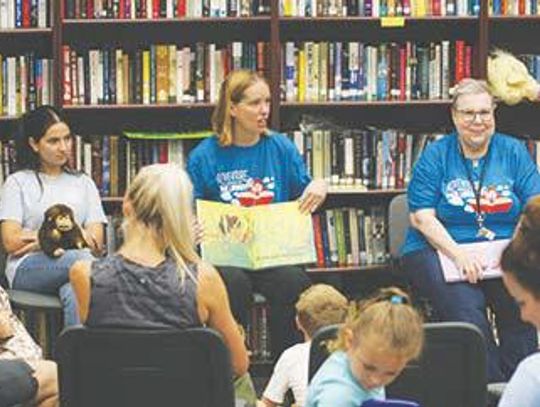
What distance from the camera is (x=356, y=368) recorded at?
2.62 m

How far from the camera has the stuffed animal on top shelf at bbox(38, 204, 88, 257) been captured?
4863 mm

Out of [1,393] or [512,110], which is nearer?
[1,393]

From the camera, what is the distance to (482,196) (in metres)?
4.77

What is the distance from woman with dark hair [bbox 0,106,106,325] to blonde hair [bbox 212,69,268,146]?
0.67 m

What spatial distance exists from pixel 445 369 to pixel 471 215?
1849 millimetres

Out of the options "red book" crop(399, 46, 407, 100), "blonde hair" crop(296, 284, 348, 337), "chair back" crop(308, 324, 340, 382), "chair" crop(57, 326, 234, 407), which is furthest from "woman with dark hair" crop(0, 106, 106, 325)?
"chair back" crop(308, 324, 340, 382)

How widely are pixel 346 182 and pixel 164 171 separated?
226 centimetres

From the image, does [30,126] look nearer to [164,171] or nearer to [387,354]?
[164,171]

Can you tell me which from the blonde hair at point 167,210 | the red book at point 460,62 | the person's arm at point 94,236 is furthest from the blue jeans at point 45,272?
the red book at point 460,62

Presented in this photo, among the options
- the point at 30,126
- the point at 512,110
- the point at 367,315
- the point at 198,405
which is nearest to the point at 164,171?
the point at 198,405

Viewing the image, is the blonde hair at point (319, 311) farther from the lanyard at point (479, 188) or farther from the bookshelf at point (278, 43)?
the bookshelf at point (278, 43)

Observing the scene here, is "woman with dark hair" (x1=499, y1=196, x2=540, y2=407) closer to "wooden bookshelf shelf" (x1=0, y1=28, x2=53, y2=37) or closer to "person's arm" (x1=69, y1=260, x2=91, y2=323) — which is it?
"person's arm" (x1=69, y1=260, x2=91, y2=323)

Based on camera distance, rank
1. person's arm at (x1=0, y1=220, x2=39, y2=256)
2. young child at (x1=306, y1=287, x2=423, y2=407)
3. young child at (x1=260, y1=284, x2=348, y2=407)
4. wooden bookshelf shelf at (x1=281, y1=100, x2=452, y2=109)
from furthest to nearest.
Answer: wooden bookshelf shelf at (x1=281, y1=100, x2=452, y2=109), person's arm at (x1=0, y1=220, x2=39, y2=256), young child at (x1=260, y1=284, x2=348, y2=407), young child at (x1=306, y1=287, x2=423, y2=407)

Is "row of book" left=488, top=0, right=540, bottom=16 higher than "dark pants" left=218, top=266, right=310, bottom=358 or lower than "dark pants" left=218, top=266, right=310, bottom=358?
higher
